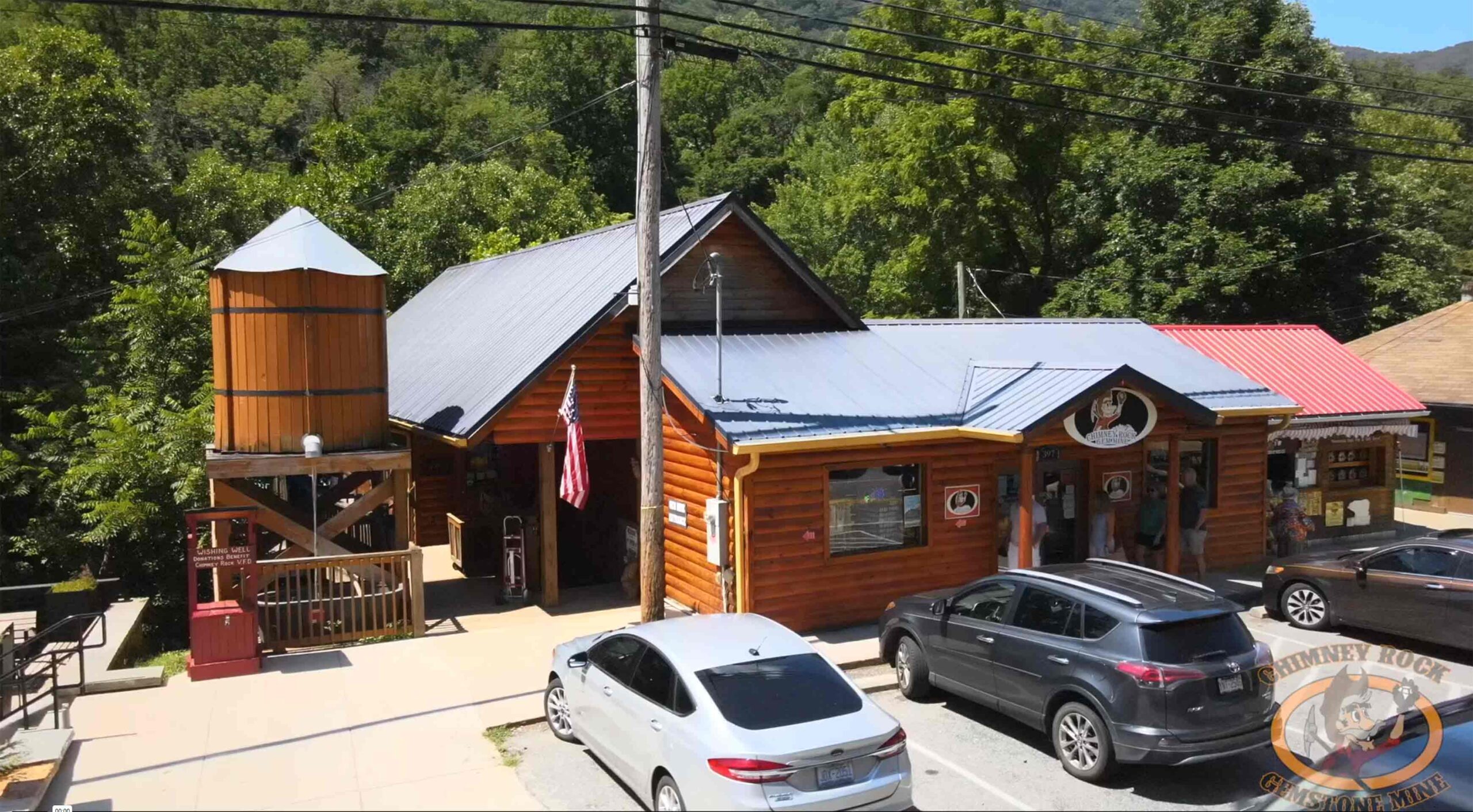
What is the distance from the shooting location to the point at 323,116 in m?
55.8

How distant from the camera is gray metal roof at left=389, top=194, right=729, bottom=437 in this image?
14914 millimetres

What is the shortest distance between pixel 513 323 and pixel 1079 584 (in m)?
11.3

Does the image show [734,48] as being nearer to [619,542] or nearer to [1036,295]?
[619,542]

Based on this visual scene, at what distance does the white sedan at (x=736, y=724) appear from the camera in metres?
6.99

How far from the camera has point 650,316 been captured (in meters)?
12.2

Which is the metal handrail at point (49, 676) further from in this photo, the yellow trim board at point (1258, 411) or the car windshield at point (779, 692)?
the yellow trim board at point (1258, 411)

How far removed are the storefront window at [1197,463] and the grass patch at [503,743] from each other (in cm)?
1136

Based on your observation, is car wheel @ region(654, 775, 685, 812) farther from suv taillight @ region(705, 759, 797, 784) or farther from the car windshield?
the car windshield

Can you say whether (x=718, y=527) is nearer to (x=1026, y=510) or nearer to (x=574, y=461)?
(x=574, y=461)

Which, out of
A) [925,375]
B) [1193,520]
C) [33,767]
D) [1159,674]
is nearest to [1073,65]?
[925,375]

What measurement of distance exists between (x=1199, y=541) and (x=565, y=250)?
1234cm

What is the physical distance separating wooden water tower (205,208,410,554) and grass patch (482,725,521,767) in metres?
4.88

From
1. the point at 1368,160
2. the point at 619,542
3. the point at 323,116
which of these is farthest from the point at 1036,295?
the point at 323,116
